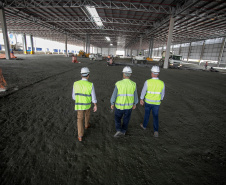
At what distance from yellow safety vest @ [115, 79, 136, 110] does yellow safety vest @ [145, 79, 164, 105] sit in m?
0.49

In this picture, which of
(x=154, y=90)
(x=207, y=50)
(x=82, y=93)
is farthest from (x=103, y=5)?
(x=207, y=50)

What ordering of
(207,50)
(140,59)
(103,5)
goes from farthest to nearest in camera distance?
(207,50)
(140,59)
(103,5)

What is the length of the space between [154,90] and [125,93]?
800mm

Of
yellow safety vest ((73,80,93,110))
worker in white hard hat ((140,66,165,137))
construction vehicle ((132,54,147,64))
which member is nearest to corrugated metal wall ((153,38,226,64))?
construction vehicle ((132,54,147,64))

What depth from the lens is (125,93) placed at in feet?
9.21

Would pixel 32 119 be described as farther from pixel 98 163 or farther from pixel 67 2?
pixel 67 2

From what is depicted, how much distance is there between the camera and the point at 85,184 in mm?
1979

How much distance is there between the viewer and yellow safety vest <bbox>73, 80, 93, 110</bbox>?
271cm

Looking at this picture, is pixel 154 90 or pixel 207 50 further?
pixel 207 50

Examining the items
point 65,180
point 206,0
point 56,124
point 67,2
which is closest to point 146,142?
point 65,180

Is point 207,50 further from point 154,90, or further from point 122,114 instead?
point 122,114

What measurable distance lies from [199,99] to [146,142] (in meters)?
5.15

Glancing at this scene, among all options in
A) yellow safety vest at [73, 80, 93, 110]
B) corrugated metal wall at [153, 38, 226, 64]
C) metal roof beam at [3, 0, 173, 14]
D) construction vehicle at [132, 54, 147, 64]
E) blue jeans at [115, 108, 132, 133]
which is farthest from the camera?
corrugated metal wall at [153, 38, 226, 64]

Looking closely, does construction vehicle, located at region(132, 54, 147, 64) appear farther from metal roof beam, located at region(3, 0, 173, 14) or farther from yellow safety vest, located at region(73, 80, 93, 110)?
yellow safety vest, located at region(73, 80, 93, 110)
